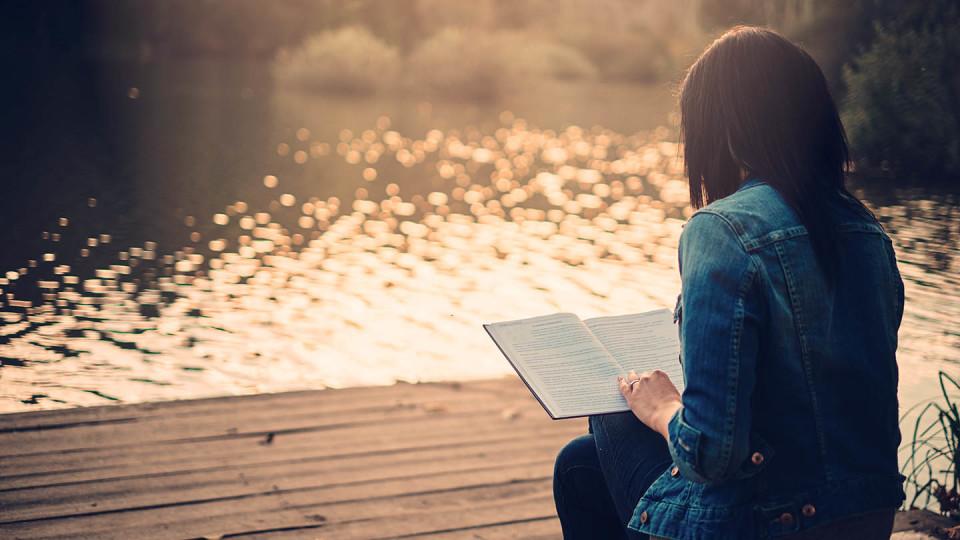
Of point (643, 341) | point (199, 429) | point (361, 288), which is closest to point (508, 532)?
point (643, 341)

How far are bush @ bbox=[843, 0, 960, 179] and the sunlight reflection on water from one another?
3.59 ft

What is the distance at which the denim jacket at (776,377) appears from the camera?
1.21 m

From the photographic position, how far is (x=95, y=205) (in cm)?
970

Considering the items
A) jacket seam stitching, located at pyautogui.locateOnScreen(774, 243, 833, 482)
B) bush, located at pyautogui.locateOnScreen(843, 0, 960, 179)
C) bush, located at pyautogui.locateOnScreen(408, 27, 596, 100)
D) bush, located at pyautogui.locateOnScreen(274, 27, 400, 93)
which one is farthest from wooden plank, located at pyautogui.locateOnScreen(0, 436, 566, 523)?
bush, located at pyautogui.locateOnScreen(408, 27, 596, 100)

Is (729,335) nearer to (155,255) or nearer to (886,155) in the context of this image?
(155,255)

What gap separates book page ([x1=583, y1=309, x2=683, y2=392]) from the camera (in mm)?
1576

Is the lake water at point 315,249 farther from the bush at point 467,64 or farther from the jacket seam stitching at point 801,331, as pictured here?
the bush at point 467,64

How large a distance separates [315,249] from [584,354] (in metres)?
7.03

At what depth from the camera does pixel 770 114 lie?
1.31 meters

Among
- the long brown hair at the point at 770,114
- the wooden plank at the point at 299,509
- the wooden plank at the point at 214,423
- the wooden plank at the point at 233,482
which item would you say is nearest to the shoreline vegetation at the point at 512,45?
the wooden plank at the point at 214,423

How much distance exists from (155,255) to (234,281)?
1.02m

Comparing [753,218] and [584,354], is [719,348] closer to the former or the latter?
[753,218]

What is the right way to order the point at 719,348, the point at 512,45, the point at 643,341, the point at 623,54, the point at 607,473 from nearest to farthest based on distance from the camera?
1. the point at 719,348
2. the point at 607,473
3. the point at 643,341
4. the point at 512,45
5. the point at 623,54

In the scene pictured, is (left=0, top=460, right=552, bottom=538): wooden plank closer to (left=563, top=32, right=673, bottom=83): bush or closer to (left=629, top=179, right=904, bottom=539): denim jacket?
(left=629, top=179, right=904, bottom=539): denim jacket
